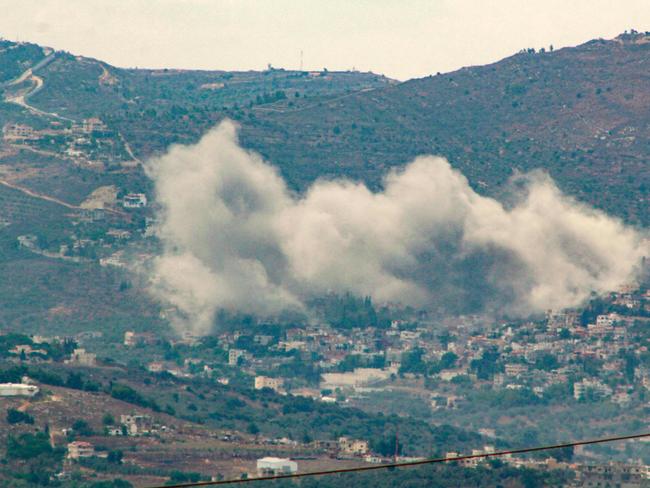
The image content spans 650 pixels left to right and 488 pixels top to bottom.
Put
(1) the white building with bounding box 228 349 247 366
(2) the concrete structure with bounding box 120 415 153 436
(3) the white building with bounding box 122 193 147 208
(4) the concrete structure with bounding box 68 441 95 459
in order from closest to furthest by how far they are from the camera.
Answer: (4) the concrete structure with bounding box 68 441 95 459 → (2) the concrete structure with bounding box 120 415 153 436 → (1) the white building with bounding box 228 349 247 366 → (3) the white building with bounding box 122 193 147 208

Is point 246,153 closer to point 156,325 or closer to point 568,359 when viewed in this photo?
point 156,325

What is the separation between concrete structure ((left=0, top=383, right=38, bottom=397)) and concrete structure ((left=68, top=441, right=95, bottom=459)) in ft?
30.1

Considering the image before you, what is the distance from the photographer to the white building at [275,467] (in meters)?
107

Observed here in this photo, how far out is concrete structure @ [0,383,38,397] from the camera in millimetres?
119375

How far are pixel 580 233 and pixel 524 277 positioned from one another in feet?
30.0

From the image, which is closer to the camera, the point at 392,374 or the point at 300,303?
the point at 392,374

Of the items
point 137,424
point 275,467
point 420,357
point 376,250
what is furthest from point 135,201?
point 275,467

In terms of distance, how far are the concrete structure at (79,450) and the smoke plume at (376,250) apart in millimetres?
69041

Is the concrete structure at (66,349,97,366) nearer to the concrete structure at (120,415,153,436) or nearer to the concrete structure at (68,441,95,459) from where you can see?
the concrete structure at (120,415,153,436)

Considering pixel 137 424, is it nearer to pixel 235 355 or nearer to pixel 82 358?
pixel 82 358

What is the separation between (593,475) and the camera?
99.2m

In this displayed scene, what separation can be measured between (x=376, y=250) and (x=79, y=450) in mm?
82447

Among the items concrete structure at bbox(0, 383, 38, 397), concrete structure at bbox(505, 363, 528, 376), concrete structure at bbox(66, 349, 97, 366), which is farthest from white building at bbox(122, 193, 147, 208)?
concrete structure at bbox(0, 383, 38, 397)

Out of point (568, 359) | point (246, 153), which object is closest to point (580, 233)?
point (568, 359)
